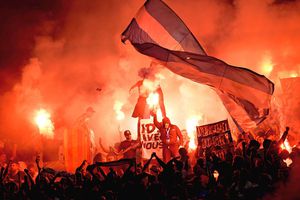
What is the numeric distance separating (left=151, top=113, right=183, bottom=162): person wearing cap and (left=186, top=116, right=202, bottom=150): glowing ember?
2089mm

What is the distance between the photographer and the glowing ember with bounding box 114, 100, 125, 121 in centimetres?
1255

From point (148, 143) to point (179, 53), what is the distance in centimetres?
333

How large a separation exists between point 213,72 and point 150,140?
3.49m

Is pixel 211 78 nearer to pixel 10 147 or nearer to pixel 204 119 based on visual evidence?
pixel 204 119

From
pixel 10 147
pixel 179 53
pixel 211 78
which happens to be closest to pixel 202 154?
pixel 211 78

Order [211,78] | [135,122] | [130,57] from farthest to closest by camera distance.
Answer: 1. [130,57]
2. [135,122]
3. [211,78]

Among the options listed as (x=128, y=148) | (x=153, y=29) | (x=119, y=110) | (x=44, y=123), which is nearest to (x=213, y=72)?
(x=153, y=29)

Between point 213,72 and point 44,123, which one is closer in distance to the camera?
point 213,72

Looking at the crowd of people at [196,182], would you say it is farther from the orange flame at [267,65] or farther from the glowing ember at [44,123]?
the orange flame at [267,65]

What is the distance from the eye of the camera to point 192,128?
39.7ft

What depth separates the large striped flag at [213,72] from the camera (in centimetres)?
678

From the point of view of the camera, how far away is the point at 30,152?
1288 centimetres

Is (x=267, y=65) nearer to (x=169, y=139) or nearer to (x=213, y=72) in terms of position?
(x=169, y=139)

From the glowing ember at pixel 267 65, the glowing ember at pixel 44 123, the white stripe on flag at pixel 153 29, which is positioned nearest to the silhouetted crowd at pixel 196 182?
the white stripe on flag at pixel 153 29
